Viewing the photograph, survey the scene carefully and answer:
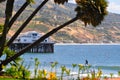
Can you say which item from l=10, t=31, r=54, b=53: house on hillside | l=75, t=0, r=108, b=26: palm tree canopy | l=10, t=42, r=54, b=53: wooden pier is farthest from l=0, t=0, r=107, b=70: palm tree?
l=10, t=42, r=54, b=53: wooden pier

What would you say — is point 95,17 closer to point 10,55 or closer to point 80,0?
point 80,0

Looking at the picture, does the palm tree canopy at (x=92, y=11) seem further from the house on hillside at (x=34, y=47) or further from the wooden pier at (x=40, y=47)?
the wooden pier at (x=40, y=47)

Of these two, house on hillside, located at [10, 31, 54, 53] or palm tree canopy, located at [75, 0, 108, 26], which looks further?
house on hillside, located at [10, 31, 54, 53]

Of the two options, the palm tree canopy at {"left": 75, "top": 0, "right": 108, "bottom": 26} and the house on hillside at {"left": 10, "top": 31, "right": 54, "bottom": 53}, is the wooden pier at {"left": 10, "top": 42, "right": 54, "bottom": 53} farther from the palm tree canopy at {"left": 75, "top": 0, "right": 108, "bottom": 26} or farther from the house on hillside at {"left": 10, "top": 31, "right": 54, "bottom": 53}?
the palm tree canopy at {"left": 75, "top": 0, "right": 108, "bottom": 26}

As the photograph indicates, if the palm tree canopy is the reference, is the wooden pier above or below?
above

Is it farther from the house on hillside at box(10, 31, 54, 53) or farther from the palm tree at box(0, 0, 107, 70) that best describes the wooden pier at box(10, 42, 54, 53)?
the palm tree at box(0, 0, 107, 70)

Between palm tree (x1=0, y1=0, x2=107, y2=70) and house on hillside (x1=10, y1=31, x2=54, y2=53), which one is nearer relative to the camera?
palm tree (x1=0, y1=0, x2=107, y2=70)

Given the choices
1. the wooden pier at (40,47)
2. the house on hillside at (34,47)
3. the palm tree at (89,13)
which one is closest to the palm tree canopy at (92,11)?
the palm tree at (89,13)

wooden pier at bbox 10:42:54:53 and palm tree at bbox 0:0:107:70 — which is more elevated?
wooden pier at bbox 10:42:54:53

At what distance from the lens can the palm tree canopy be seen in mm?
24625

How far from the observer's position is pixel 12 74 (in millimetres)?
22984

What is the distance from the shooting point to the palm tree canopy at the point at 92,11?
24.6m

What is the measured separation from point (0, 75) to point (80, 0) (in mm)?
6514

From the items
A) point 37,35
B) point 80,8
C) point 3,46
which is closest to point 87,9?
point 80,8
